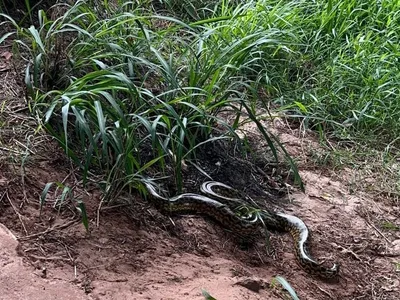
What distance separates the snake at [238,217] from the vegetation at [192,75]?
0.45ft

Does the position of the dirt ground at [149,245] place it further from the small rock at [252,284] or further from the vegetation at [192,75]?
→ the vegetation at [192,75]

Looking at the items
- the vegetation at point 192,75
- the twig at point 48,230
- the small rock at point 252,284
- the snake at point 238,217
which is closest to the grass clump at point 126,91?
the vegetation at point 192,75

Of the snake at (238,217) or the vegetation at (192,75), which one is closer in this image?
the vegetation at (192,75)

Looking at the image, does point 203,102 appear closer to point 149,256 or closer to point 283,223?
point 283,223

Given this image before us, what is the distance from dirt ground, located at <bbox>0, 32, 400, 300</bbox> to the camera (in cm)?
259

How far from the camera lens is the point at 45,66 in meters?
3.52

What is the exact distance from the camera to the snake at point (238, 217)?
322 centimetres

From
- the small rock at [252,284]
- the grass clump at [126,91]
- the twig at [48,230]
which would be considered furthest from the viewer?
the grass clump at [126,91]

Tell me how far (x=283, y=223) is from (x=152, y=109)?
1014 millimetres

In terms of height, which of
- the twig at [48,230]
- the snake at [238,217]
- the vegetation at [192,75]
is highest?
the vegetation at [192,75]

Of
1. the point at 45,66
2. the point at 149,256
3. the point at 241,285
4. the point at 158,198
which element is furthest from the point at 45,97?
the point at 241,285

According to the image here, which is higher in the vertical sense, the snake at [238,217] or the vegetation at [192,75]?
the vegetation at [192,75]

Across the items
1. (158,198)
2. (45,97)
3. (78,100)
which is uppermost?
(78,100)

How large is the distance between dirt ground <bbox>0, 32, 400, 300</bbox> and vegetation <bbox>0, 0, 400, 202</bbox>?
158 mm
